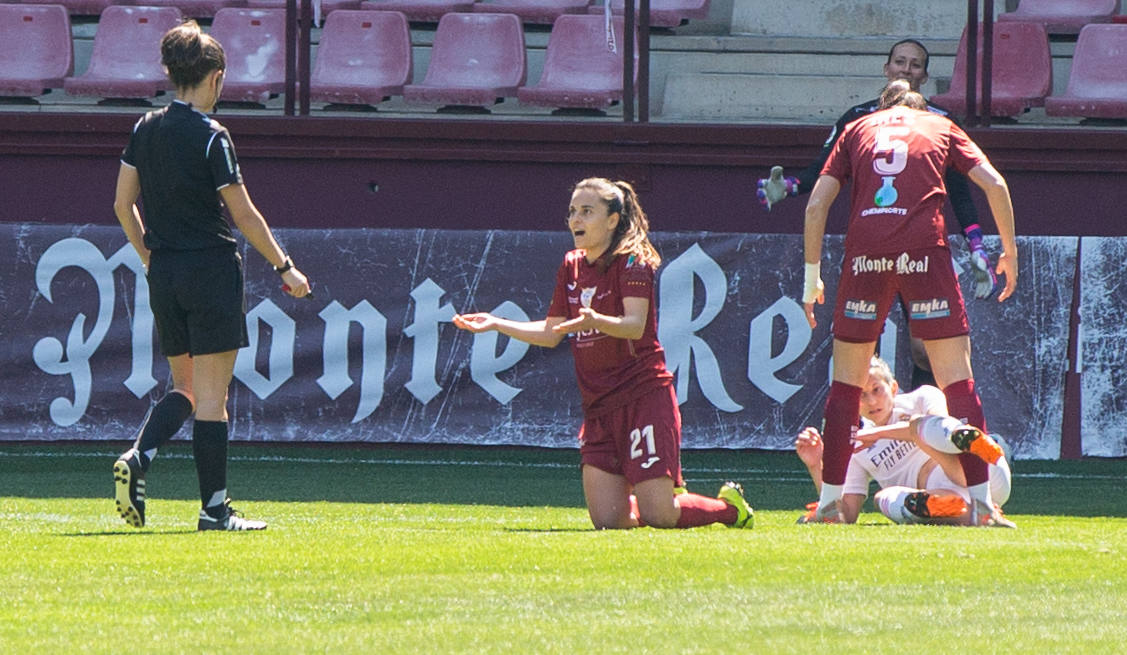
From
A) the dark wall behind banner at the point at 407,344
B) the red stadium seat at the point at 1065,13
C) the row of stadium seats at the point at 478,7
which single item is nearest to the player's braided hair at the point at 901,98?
the dark wall behind banner at the point at 407,344

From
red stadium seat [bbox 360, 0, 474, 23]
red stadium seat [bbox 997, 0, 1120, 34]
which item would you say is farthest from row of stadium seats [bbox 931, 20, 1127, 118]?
red stadium seat [bbox 360, 0, 474, 23]

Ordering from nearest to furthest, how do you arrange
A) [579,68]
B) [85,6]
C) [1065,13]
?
[579,68], [1065,13], [85,6]

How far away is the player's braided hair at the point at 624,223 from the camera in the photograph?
6.77 meters

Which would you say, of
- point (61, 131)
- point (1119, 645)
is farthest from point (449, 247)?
point (1119, 645)

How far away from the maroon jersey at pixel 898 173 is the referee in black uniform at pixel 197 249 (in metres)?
2.13

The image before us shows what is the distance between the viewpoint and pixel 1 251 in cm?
1098

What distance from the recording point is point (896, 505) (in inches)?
279

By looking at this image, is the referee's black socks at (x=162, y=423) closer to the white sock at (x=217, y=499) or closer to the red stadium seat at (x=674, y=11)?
the white sock at (x=217, y=499)

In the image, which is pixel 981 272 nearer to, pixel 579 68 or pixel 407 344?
pixel 407 344

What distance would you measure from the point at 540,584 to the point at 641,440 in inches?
69.3

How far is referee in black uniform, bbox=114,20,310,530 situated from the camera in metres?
6.42

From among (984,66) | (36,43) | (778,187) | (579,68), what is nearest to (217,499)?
(778,187)

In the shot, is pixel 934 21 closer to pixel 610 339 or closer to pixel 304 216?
pixel 304 216

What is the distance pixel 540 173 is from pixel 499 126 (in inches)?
15.3
